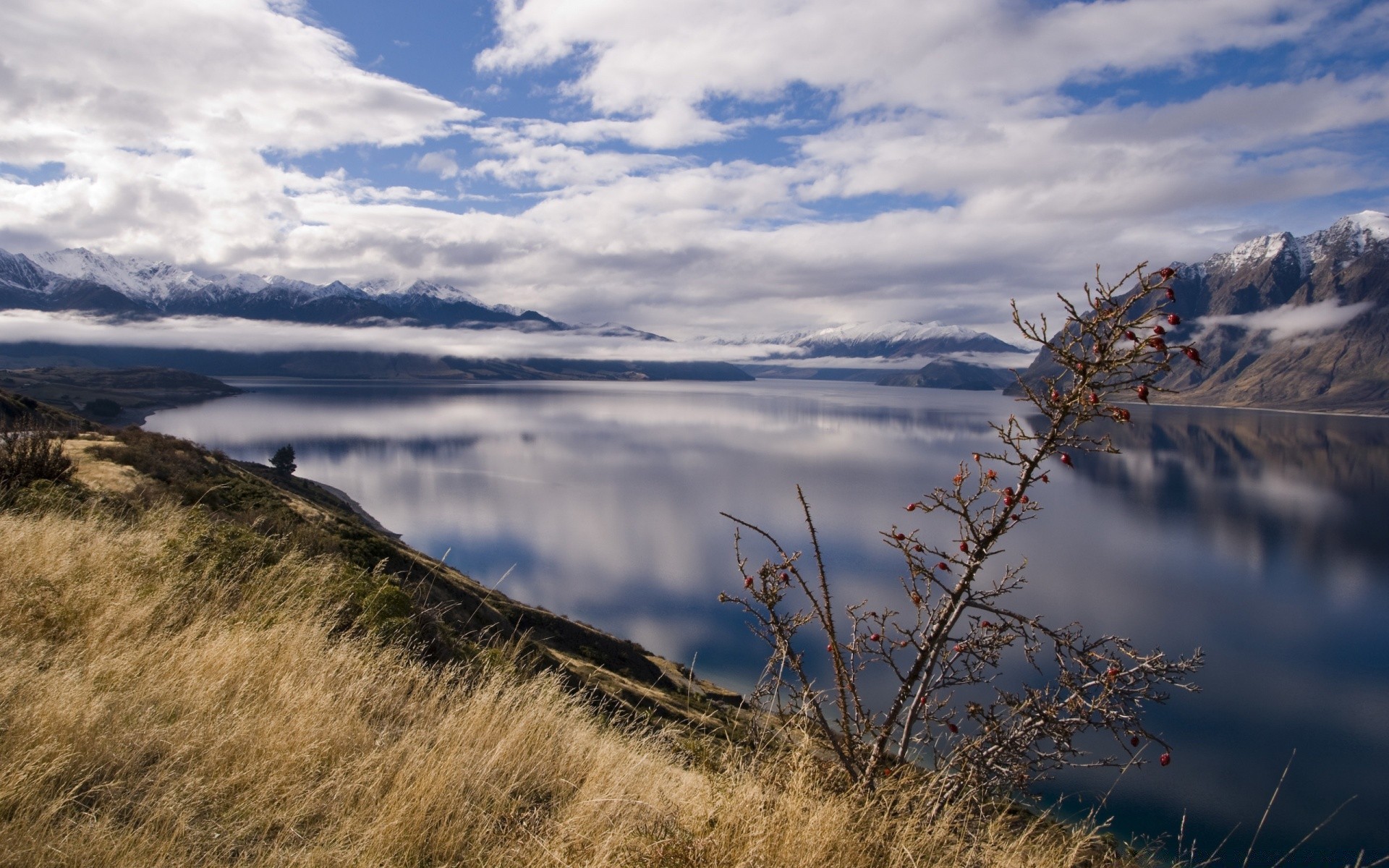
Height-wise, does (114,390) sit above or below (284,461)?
below

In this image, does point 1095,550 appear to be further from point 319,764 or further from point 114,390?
point 114,390

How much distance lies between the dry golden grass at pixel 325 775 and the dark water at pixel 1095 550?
5371 mm

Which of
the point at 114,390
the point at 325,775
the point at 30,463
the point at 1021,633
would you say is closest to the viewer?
the point at 1021,633

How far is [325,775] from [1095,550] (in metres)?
55.3

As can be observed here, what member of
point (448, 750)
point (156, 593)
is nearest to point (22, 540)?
point (156, 593)

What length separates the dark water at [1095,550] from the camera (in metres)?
25.2

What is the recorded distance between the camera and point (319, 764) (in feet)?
12.6

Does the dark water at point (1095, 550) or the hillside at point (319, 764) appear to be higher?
the hillside at point (319, 764)

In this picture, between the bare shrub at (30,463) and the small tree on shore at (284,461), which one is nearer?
the bare shrub at (30,463)

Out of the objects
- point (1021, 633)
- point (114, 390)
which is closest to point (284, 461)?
point (1021, 633)

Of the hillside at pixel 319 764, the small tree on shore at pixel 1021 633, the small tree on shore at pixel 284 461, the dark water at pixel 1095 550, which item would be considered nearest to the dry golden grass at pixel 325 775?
the hillside at pixel 319 764

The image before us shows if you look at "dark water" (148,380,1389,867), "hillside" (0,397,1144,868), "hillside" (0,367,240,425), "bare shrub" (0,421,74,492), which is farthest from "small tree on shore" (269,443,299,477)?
"hillside" (0,397,1144,868)

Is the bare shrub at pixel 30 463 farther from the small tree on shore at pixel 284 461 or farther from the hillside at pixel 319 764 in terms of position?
the small tree on shore at pixel 284 461

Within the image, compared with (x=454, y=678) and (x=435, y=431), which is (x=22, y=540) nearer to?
(x=454, y=678)
